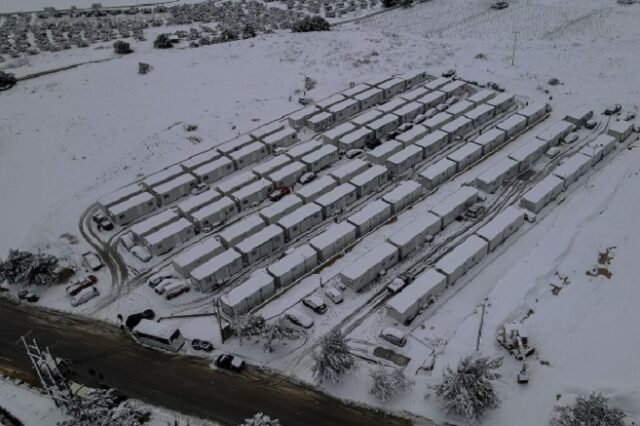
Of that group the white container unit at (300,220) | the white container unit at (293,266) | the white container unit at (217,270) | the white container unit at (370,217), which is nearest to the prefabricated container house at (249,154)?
the white container unit at (300,220)

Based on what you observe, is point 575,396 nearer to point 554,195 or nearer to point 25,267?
point 554,195

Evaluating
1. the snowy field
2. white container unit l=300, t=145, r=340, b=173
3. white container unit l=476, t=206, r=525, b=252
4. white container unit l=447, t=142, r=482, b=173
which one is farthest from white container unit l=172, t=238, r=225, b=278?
white container unit l=447, t=142, r=482, b=173

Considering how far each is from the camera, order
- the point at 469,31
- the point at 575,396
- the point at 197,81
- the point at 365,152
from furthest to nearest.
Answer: the point at 469,31
the point at 197,81
the point at 365,152
the point at 575,396

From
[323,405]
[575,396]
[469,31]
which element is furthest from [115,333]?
[469,31]

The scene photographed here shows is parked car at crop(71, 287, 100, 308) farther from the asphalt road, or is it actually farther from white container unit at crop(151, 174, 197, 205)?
white container unit at crop(151, 174, 197, 205)

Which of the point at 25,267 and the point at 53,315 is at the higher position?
the point at 25,267
